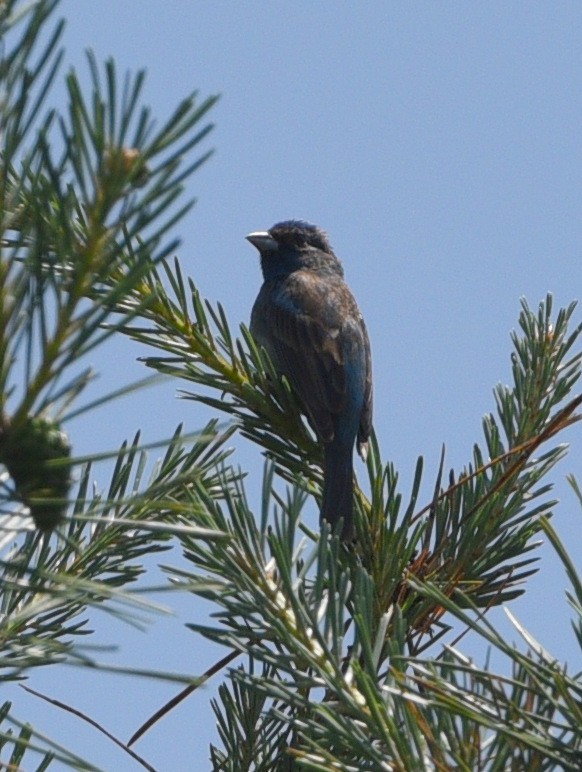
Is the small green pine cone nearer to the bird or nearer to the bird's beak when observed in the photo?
the bird

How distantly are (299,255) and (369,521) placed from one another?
15.6ft

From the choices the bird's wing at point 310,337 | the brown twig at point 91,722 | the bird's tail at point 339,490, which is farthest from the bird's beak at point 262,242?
the brown twig at point 91,722

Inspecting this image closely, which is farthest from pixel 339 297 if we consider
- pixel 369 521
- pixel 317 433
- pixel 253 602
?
pixel 253 602

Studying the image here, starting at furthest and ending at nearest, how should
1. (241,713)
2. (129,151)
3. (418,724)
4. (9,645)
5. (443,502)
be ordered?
(443,502) → (241,713) → (9,645) → (418,724) → (129,151)

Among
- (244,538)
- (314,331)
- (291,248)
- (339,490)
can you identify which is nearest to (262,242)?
(291,248)

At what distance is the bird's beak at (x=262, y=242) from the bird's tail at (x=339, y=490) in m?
4.01

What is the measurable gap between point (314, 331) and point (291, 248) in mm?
1647

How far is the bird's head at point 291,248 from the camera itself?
7000 millimetres

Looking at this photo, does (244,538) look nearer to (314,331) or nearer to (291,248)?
(314,331)

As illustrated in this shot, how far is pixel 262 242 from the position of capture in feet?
23.0

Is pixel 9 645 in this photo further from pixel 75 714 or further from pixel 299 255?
pixel 299 255

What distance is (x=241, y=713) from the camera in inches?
82.1

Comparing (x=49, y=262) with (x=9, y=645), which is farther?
(x=9, y=645)

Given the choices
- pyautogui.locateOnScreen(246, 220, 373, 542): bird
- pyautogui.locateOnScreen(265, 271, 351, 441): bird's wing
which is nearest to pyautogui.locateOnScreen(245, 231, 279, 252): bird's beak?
pyautogui.locateOnScreen(246, 220, 373, 542): bird
